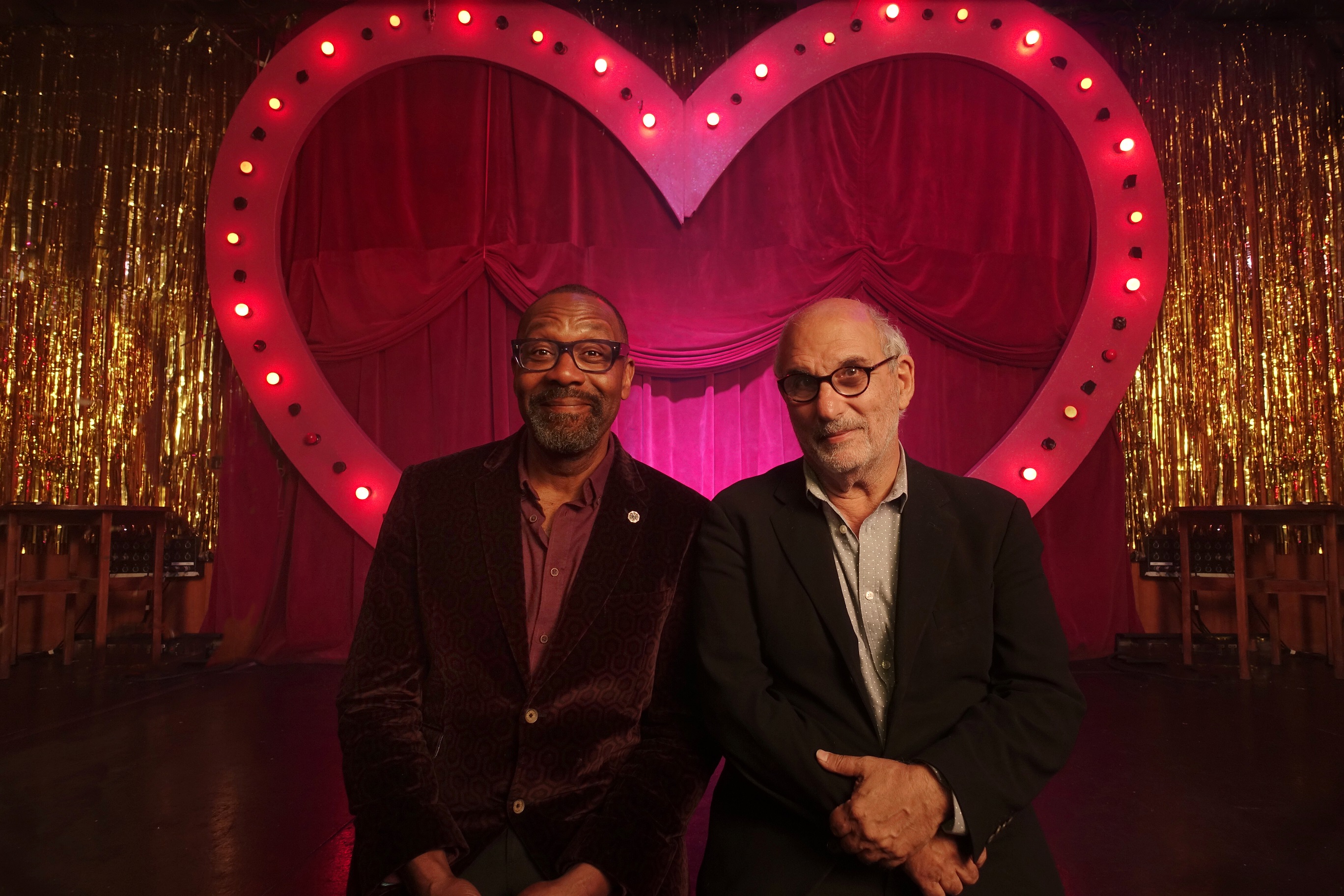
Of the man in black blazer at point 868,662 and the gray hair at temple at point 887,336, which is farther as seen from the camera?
the gray hair at temple at point 887,336

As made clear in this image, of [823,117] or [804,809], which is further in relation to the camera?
[823,117]

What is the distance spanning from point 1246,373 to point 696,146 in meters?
3.47

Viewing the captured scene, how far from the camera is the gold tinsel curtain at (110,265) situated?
4.68 m

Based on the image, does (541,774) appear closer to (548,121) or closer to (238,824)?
(238,824)

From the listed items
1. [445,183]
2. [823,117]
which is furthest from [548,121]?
[823,117]

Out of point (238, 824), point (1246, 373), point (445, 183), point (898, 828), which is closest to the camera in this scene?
point (898, 828)

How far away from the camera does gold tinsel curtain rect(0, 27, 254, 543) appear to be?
4.68 m

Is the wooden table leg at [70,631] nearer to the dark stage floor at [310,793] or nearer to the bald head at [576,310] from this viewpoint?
the dark stage floor at [310,793]

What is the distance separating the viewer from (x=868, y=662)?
1.32 meters

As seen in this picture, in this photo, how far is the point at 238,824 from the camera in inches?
82.7

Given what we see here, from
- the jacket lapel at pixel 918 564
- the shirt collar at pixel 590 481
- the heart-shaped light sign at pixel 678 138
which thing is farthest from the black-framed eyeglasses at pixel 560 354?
the heart-shaped light sign at pixel 678 138

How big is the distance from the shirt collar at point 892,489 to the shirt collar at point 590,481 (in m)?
0.40

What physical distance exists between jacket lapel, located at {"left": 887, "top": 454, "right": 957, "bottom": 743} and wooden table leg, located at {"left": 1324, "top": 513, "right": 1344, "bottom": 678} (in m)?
3.64

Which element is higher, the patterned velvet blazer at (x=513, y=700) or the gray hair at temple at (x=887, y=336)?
the gray hair at temple at (x=887, y=336)
